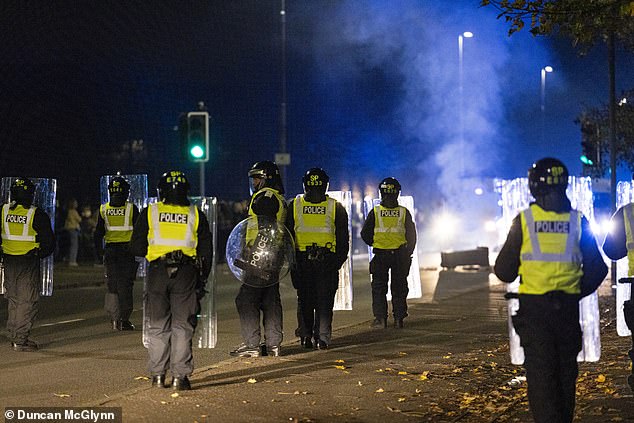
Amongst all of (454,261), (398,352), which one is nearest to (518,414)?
(398,352)

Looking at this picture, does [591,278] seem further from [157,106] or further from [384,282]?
[157,106]

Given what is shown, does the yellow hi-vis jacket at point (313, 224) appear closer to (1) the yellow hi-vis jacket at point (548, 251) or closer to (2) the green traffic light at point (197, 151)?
(1) the yellow hi-vis jacket at point (548, 251)

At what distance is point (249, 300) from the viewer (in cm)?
1048

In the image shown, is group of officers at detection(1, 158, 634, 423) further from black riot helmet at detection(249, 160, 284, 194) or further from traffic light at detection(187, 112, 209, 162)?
traffic light at detection(187, 112, 209, 162)

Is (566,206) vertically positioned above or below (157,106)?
below

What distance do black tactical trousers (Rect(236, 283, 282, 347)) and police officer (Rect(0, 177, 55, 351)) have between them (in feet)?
7.91

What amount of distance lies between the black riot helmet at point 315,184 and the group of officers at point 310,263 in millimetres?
13

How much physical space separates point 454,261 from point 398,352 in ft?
62.5

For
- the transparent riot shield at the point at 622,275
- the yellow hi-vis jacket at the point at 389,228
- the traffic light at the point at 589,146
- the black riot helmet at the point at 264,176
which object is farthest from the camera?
the traffic light at the point at 589,146

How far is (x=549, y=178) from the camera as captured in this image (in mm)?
6410

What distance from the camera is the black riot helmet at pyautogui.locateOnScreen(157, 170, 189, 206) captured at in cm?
852

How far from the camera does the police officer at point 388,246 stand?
43.8 ft

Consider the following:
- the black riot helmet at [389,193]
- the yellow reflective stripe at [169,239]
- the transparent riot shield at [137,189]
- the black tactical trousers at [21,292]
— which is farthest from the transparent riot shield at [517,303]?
the transparent riot shield at [137,189]

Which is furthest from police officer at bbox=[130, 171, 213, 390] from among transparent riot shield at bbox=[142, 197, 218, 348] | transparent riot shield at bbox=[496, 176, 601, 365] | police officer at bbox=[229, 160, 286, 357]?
transparent riot shield at bbox=[496, 176, 601, 365]
